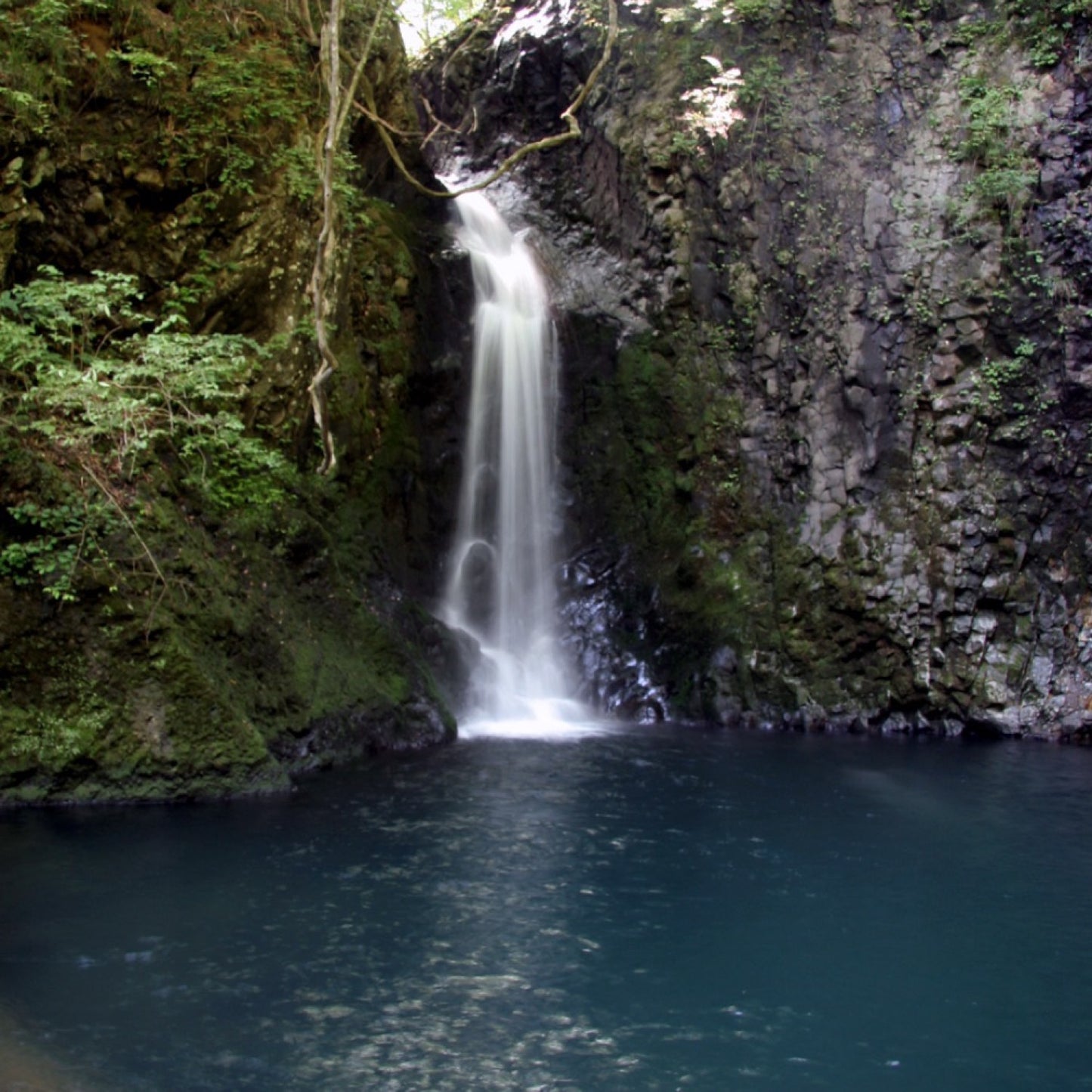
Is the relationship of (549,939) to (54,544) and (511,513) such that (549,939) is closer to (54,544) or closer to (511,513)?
(54,544)

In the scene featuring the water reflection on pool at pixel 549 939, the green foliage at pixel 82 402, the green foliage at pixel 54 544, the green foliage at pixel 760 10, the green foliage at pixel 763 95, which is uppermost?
the green foliage at pixel 760 10

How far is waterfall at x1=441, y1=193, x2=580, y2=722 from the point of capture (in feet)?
43.5

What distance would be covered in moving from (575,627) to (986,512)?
5205 mm

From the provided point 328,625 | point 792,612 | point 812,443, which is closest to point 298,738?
point 328,625

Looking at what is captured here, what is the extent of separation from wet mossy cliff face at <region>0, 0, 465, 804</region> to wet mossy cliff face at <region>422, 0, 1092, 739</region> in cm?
373

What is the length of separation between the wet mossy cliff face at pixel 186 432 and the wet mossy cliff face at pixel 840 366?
3726 mm

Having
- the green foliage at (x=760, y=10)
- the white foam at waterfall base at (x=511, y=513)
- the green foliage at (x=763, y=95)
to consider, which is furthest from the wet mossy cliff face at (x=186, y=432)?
the green foliage at (x=760, y=10)

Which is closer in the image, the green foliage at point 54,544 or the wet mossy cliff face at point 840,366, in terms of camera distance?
the green foliage at point 54,544

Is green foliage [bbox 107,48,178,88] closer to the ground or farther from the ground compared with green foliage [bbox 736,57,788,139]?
closer to the ground

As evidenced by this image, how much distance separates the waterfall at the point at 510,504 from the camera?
522 inches

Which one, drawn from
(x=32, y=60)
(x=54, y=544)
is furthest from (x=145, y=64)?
(x=54, y=544)

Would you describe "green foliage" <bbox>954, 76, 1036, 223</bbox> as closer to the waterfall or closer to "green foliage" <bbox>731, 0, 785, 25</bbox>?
"green foliage" <bbox>731, 0, 785, 25</bbox>

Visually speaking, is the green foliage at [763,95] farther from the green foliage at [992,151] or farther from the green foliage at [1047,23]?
the green foliage at [1047,23]

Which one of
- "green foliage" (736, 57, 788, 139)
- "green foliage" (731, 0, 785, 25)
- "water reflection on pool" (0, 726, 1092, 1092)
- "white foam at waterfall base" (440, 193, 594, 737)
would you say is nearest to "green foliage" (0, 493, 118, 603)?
"water reflection on pool" (0, 726, 1092, 1092)
